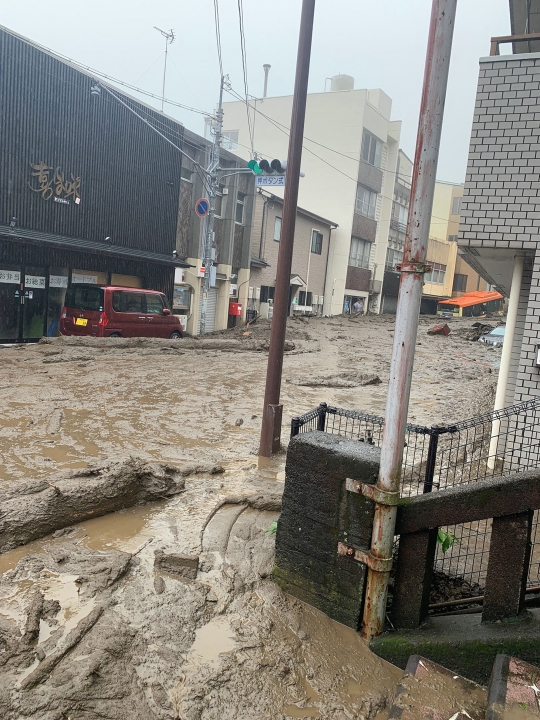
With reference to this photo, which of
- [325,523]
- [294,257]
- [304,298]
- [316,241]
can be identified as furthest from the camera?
[316,241]

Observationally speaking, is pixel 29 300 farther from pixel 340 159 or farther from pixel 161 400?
pixel 340 159

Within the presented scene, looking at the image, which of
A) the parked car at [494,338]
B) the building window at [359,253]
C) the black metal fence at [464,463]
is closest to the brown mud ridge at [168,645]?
the black metal fence at [464,463]

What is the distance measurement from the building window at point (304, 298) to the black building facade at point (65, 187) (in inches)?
547

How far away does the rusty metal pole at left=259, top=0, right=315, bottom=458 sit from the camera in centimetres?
670

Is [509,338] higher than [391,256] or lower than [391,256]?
lower

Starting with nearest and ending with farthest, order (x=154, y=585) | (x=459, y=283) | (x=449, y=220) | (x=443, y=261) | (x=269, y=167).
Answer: (x=154, y=585), (x=269, y=167), (x=443, y=261), (x=449, y=220), (x=459, y=283)

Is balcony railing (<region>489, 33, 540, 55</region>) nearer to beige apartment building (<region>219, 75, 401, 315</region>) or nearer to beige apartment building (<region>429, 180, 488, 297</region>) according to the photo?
beige apartment building (<region>219, 75, 401, 315</region>)

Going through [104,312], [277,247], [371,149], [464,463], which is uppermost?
[371,149]

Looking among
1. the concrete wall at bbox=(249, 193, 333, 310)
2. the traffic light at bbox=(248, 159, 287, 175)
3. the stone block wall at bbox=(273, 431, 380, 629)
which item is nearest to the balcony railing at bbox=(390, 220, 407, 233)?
the concrete wall at bbox=(249, 193, 333, 310)

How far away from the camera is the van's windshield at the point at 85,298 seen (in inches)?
618

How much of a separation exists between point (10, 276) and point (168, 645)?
51.4 ft

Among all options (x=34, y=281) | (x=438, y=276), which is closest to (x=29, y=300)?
(x=34, y=281)

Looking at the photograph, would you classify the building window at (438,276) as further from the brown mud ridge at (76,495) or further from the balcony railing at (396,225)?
the brown mud ridge at (76,495)

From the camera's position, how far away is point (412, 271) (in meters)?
3.14
